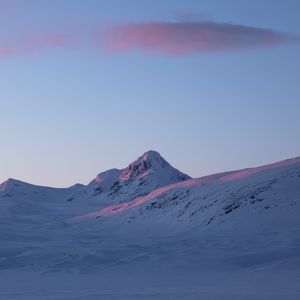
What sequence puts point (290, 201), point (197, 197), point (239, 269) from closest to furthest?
point (239, 269) < point (290, 201) < point (197, 197)

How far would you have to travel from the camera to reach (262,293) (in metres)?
14.4

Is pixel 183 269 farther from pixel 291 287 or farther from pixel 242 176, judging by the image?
pixel 242 176

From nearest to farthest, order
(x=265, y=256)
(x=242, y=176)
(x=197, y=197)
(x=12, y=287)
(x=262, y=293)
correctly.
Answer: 1. (x=262, y=293)
2. (x=12, y=287)
3. (x=265, y=256)
4. (x=197, y=197)
5. (x=242, y=176)

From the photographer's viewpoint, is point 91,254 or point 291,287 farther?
point 91,254

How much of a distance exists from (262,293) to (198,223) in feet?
97.9

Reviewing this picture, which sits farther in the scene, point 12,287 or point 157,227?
point 157,227

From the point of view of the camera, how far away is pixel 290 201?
4194 cm

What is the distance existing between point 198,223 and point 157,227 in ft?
19.5

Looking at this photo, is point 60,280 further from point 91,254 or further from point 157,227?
point 157,227

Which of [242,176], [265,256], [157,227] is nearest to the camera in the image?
[265,256]

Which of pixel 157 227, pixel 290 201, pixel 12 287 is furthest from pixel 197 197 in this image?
pixel 12 287

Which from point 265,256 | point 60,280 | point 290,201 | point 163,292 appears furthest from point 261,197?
point 163,292

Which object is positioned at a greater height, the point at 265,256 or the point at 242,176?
the point at 242,176

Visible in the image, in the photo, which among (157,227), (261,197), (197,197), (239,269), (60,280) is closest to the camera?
(60,280)
